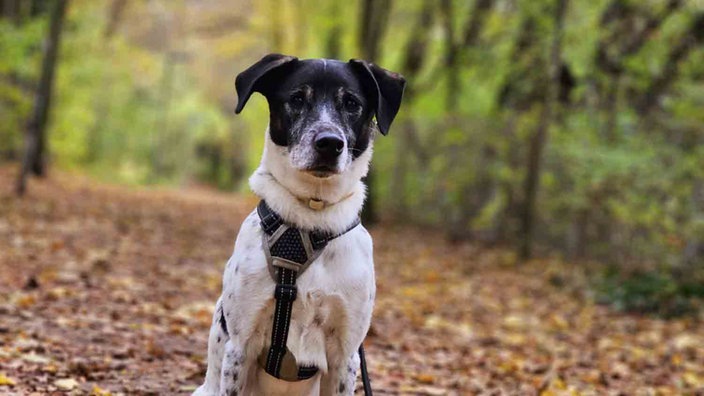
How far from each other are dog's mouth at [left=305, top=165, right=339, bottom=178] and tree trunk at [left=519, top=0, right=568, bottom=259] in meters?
9.74

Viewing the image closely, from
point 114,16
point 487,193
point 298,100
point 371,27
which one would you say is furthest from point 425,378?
point 114,16

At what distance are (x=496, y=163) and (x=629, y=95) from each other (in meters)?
3.00

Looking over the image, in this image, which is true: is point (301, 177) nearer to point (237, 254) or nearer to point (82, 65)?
point (237, 254)

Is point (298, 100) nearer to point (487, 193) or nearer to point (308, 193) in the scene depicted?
point (308, 193)

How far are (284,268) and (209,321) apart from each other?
371cm

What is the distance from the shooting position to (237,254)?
322cm

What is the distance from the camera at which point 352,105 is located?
3.34m

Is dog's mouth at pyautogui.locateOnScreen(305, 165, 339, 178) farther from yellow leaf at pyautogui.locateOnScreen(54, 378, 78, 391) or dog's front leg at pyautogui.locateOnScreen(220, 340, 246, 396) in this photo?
yellow leaf at pyautogui.locateOnScreen(54, 378, 78, 391)

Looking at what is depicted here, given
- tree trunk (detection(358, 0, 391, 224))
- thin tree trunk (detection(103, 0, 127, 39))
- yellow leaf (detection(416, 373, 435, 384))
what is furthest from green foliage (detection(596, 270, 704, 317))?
thin tree trunk (detection(103, 0, 127, 39))

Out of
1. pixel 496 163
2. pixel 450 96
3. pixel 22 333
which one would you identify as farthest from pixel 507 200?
pixel 22 333

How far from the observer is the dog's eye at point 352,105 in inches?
131

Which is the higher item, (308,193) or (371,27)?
(371,27)

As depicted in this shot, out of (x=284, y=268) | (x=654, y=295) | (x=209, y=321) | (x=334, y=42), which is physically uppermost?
(x=334, y=42)

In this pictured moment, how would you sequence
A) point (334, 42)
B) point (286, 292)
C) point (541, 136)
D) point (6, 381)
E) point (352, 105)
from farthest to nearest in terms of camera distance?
point (334, 42), point (541, 136), point (6, 381), point (352, 105), point (286, 292)
